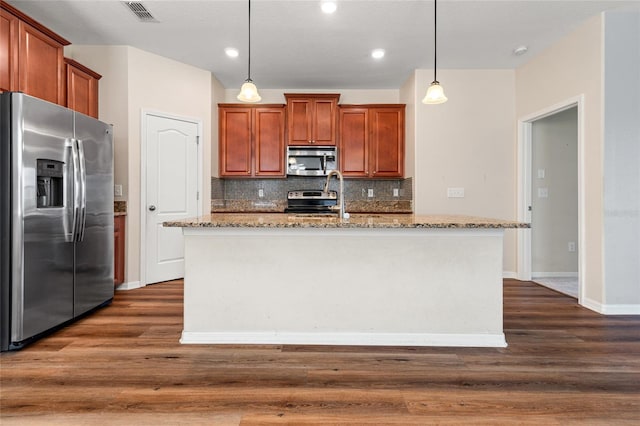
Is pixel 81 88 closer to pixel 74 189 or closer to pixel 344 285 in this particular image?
pixel 74 189

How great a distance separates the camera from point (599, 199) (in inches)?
127

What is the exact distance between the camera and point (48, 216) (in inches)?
101

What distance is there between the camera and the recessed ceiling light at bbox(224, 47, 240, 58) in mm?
3967

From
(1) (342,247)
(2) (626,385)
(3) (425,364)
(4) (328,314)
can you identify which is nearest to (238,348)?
(4) (328,314)

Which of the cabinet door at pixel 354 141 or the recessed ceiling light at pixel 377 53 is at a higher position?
the recessed ceiling light at pixel 377 53

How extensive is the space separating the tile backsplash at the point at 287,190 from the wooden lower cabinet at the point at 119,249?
163 centimetres

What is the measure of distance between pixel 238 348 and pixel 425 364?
1236 mm

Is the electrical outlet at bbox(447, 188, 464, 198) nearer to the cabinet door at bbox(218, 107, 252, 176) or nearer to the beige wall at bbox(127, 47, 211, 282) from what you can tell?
the cabinet door at bbox(218, 107, 252, 176)

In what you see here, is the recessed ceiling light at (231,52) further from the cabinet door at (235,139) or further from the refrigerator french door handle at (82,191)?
the refrigerator french door handle at (82,191)

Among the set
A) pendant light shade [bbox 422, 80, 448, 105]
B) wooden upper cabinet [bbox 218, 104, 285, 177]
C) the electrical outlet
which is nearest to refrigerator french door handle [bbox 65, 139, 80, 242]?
wooden upper cabinet [bbox 218, 104, 285, 177]

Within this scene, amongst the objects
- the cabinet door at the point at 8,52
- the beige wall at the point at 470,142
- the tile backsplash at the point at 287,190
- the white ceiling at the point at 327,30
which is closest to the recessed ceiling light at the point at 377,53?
the white ceiling at the point at 327,30

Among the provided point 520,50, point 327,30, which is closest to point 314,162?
point 327,30

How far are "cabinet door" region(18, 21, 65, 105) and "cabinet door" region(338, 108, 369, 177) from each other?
3.31 m

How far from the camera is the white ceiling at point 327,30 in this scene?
3.13 metres
